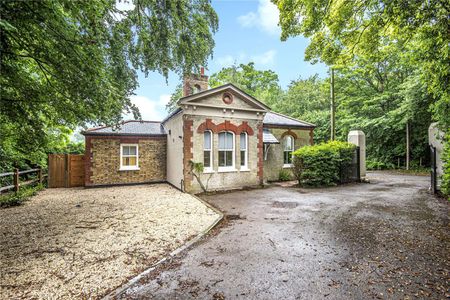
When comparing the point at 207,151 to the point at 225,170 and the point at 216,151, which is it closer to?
the point at 216,151

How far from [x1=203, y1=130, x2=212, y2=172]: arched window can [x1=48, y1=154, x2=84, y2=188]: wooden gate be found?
28.4ft

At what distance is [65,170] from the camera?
13.4m

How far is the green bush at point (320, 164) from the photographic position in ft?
40.4

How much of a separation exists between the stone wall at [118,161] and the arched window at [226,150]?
5181 mm

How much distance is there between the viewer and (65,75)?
16.5 ft

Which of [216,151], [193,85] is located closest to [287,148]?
[216,151]

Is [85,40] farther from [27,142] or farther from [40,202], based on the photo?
[40,202]

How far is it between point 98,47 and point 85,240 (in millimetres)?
4621

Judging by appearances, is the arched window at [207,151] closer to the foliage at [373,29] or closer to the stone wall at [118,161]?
the stone wall at [118,161]

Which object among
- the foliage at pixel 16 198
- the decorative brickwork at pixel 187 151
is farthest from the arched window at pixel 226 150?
the foliage at pixel 16 198

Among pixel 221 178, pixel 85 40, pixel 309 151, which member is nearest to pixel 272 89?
pixel 309 151

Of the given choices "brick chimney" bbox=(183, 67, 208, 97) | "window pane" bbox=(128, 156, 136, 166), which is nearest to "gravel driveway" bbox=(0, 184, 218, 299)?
"window pane" bbox=(128, 156, 136, 166)

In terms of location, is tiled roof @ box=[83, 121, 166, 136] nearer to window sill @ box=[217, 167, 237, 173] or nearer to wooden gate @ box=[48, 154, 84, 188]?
wooden gate @ box=[48, 154, 84, 188]

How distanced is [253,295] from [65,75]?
6186 millimetres
